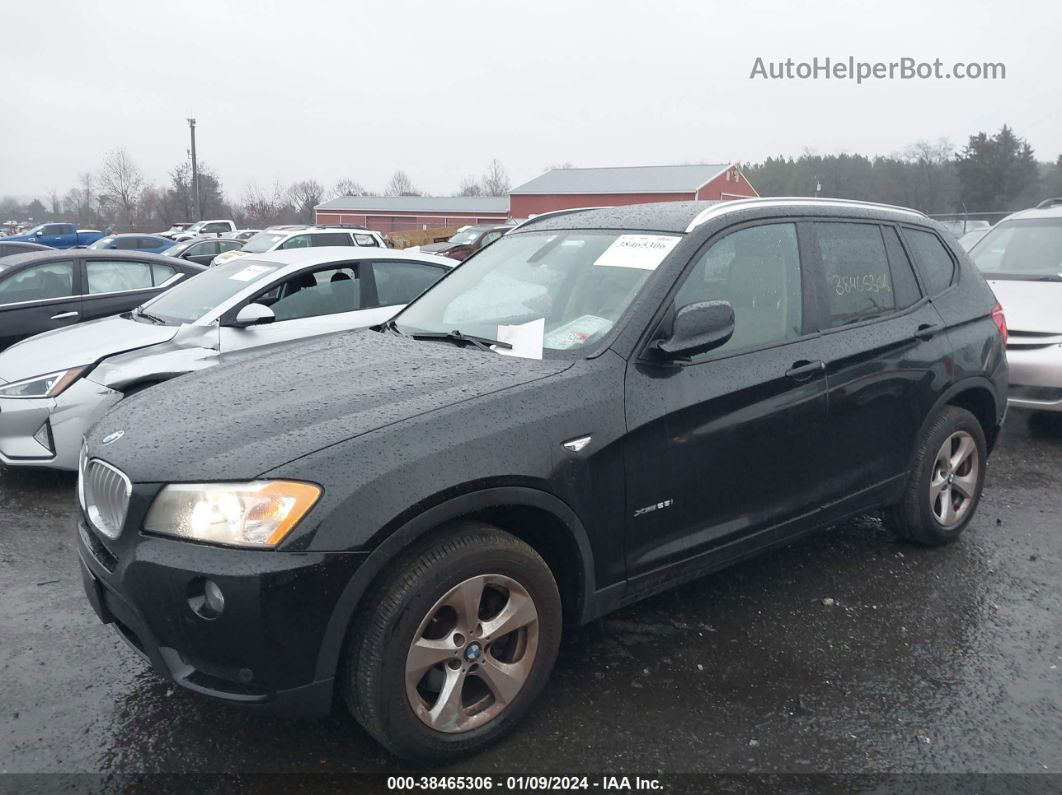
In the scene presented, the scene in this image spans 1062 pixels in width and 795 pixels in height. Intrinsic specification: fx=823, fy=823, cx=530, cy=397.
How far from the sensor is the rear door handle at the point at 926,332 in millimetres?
4082

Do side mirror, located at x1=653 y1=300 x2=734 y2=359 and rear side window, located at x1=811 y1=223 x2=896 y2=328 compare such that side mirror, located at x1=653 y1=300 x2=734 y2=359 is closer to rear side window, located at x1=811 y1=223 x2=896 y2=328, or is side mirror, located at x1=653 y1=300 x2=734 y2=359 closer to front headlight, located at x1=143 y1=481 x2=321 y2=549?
rear side window, located at x1=811 y1=223 x2=896 y2=328

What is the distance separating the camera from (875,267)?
4082 mm

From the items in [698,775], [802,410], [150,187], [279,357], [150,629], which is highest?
[150,187]

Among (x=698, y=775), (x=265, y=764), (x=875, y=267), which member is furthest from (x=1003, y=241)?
→ (x=265, y=764)

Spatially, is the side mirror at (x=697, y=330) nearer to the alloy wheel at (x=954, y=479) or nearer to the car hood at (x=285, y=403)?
the car hood at (x=285, y=403)

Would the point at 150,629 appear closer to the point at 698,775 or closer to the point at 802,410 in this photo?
the point at 698,775

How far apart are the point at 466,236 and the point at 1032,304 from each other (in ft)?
70.7

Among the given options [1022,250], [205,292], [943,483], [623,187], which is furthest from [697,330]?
[623,187]

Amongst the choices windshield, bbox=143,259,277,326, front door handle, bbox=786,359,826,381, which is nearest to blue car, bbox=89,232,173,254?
windshield, bbox=143,259,277,326

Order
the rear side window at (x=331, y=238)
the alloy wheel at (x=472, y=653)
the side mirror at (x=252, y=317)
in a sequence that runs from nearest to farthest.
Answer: the alloy wheel at (x=472, y=653), the side mirror at (x=252, y=317), the rear side window at (x=331, y=238)

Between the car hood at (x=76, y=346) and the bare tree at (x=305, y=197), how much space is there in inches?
2895

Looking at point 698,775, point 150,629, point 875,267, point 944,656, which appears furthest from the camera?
point 875,267

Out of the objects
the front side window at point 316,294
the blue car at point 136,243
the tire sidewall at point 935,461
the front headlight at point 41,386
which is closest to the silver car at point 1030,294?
the tire sidewall at point 935,461

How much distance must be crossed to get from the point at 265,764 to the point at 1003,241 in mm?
8212
